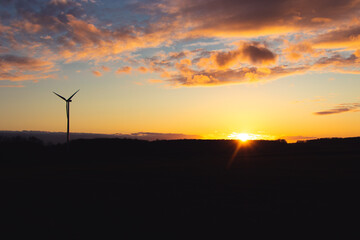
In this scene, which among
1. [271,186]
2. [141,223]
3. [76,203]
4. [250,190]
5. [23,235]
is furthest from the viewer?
[271,186]

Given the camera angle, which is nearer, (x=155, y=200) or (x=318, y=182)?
(x=155, y=200)

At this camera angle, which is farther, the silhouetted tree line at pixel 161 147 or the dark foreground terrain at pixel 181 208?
the silhouetted tree line at pixel 161 147

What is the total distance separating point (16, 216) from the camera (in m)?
15.2

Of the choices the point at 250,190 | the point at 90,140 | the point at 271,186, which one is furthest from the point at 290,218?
the point at 90,140

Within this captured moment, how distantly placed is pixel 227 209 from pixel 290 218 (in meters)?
3.00

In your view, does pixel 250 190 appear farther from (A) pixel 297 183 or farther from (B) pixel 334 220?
(B) pixel 334 220

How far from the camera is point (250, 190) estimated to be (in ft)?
71.7

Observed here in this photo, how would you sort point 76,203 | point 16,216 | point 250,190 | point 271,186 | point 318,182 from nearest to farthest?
point 16,216
point 76,203
point 250,190
point 271,186
point 318,182

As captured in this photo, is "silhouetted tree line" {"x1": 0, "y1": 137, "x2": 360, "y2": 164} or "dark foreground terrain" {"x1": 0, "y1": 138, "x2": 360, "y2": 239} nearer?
"dark foreground terrain" {"x1": 0, "y1": 138, "x2": 360, "y2": 239}

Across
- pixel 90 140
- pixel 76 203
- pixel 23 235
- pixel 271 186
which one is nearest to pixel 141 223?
pixel 23 235

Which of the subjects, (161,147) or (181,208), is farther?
(161,147)

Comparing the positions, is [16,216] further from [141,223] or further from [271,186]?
[271,186]

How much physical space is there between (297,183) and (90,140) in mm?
93791

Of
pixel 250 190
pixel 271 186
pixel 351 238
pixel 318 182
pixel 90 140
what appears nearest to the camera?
pixel 351 238
